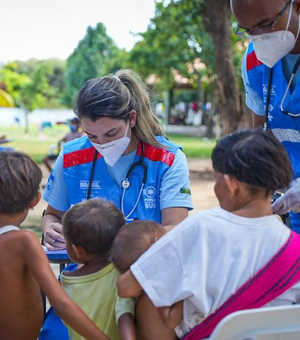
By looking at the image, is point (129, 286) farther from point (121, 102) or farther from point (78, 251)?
point (121, 102)

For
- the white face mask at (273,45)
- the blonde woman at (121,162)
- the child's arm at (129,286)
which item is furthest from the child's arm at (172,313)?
the white face mask at (273,45)

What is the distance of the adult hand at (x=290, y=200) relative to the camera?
7.37 feet

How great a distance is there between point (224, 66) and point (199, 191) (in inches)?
97.1

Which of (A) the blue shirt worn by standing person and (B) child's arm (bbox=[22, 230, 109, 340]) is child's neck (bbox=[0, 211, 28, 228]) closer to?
(B) child's arm (bbox=[22, 230, 109, 340])

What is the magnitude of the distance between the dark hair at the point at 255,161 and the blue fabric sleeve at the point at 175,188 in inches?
36.0

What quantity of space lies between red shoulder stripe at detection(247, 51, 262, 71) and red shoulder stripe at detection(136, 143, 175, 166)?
60 centimetres

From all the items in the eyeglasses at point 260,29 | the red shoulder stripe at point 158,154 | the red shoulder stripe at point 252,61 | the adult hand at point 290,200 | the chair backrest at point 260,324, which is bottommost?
the chair backrest at point 260,324

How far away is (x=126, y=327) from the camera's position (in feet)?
5.82

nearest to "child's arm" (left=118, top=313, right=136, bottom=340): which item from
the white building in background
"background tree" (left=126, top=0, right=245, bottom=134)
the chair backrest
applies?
the chair backrest

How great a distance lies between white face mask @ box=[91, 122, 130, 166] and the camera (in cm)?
263

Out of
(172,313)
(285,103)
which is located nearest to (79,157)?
(285,103)

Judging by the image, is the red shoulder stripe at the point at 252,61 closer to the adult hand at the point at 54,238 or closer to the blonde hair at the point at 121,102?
the blonde hair at the point at 121,102

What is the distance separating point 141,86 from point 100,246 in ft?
3.72

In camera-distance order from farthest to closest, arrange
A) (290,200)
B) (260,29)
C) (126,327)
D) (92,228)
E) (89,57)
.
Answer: (89,57)
(260,29)
(290,200)
(92,228)
(126,327)
